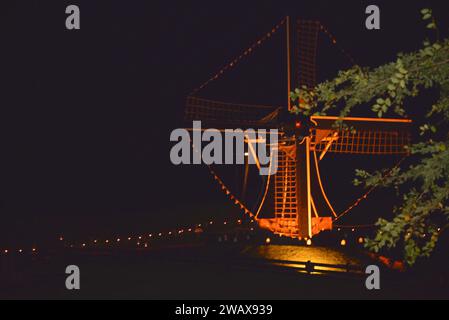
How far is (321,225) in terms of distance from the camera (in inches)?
526

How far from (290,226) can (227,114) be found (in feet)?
10.8

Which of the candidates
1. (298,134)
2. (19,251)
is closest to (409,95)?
(298,134)

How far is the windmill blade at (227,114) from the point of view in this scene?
13.0 metres

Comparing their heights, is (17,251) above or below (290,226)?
below

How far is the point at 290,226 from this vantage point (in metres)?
13.5

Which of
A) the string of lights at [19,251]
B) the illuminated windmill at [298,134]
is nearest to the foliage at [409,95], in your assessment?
the illuminated windmill at [298,134]

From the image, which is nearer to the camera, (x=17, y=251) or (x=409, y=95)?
(x=409, y=95)

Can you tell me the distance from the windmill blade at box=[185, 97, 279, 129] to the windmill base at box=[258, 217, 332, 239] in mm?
2526

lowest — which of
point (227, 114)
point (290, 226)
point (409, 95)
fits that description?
point (290, 226)

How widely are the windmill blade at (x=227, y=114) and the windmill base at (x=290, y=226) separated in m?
2.53

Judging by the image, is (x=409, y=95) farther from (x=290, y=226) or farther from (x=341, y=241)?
(x=341, y=241)

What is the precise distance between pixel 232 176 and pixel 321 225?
18601 mm

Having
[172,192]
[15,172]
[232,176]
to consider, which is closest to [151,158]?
[172,192]

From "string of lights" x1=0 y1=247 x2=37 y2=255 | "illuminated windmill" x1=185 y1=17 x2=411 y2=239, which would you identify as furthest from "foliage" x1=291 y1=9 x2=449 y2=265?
"string of lights" x1=0 y1=247 x2=37 y2=255
